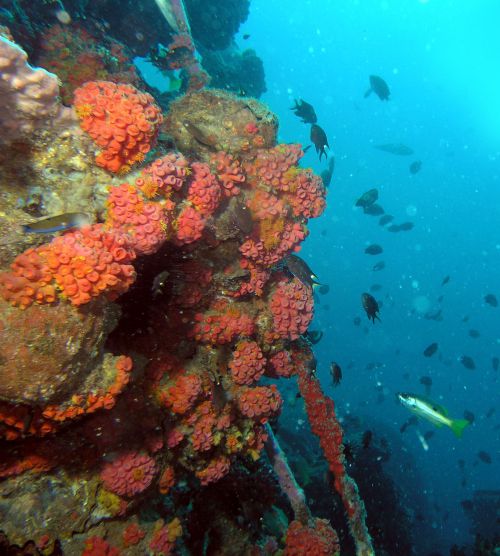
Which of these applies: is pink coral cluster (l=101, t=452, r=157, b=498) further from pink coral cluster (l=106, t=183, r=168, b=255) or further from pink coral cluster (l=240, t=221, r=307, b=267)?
pink coral cluster (l=240, t=221, r=307, b=267)

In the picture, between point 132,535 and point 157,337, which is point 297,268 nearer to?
point 157,337

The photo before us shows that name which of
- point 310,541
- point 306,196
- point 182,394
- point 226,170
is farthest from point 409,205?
point 182,394

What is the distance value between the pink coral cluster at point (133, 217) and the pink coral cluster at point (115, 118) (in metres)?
0.26

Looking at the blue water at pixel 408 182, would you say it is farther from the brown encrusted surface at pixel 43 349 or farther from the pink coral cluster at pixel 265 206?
the brown encrusted surface at pixel 43 349

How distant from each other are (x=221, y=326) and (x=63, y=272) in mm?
1905

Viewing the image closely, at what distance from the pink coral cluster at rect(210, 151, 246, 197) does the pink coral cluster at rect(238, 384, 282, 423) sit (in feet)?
6.94

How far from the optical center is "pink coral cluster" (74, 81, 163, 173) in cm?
238

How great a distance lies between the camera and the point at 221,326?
363cm

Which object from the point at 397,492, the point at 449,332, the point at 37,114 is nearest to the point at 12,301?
the point at 37,114

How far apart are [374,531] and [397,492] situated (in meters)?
2.90

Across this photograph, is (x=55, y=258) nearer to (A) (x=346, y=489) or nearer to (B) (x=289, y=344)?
(B) (x=289, y=344)

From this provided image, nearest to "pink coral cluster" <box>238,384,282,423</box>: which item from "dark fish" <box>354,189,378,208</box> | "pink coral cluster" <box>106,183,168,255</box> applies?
"pink coral cluster" <box>106,183,168,255</box>

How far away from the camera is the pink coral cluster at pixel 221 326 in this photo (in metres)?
3.61

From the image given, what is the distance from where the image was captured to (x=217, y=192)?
10.5ft
